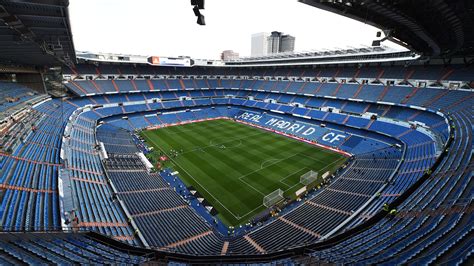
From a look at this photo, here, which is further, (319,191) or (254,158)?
(254,158)

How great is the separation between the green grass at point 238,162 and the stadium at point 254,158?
0.25 metres

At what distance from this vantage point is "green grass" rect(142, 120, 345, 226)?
71.5ft

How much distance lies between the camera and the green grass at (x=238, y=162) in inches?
858

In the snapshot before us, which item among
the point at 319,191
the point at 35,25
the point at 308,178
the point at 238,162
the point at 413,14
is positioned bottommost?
the point at 238,162

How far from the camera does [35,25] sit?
12.6 m

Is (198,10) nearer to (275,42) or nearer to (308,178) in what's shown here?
(308,178)

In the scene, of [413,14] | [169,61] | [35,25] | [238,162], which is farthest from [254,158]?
[169,61]

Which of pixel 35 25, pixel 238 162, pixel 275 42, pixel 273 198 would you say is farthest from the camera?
pixel 275 42

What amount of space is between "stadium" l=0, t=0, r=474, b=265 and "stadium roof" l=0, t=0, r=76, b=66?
0.12m

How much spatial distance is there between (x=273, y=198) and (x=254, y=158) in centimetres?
980

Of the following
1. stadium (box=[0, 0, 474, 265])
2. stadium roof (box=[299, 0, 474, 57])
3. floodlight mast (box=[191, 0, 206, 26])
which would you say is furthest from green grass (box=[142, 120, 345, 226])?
stadium roof (box=[299, 0, 474, 57])

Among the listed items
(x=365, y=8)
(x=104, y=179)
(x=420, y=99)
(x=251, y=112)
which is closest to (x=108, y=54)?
(x=251, y=112)

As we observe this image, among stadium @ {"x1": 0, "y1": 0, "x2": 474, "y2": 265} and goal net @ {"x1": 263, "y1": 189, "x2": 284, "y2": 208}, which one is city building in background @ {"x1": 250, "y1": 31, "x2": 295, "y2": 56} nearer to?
stadium @ {"x1": 0, "y1": 0, "x2": 474, "y2": 265}

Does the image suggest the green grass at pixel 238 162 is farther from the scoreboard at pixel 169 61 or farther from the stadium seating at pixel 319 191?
the scoreboard at pixel 169 61
